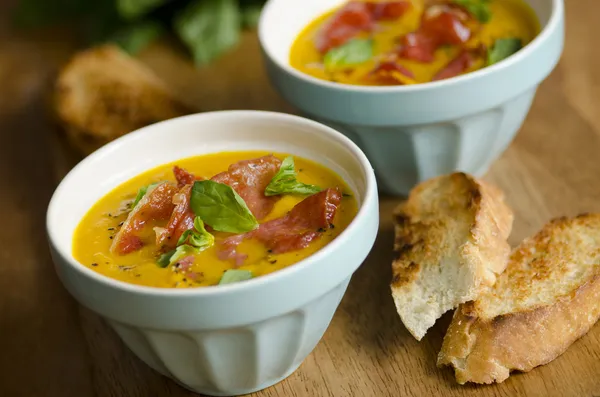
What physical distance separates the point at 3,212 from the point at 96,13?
163cm

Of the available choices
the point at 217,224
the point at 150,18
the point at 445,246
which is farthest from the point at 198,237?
the point at 150,18

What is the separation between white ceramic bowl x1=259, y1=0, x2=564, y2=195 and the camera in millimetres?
3090

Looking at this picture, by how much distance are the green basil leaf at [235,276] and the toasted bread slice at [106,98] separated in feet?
5.27

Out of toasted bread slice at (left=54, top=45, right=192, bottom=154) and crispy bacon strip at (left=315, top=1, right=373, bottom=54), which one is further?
toasted bread slice at (left=54, top=45, right=192, bottom=154)

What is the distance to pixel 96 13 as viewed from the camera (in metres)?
4.94

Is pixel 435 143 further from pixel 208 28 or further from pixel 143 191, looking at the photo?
pixel 208 28

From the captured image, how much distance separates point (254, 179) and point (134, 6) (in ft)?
7.40

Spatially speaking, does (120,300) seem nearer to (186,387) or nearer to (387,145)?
(186,387)

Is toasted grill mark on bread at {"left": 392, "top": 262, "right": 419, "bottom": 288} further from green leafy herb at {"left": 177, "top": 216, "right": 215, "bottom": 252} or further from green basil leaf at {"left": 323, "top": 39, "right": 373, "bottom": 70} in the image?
green basil leaf at {"left": 323, "top": 39, "right": 373, "bottom": 70}

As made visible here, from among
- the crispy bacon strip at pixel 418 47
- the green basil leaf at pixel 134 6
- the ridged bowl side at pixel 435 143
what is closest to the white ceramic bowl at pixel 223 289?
the ridged bowl side at pixel 435 143

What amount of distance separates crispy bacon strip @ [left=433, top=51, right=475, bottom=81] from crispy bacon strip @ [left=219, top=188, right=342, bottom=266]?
88cm

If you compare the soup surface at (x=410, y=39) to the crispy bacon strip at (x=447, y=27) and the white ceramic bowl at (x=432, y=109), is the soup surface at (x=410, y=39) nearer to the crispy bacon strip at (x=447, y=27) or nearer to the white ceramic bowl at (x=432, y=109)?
the crispy bacon strip at (x=447, y=27)

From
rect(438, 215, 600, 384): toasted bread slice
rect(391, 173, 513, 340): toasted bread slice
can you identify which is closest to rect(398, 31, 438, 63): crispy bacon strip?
rect(391, 173, 513, 340): toasted bread slice

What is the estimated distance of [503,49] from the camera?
333 centimetres
